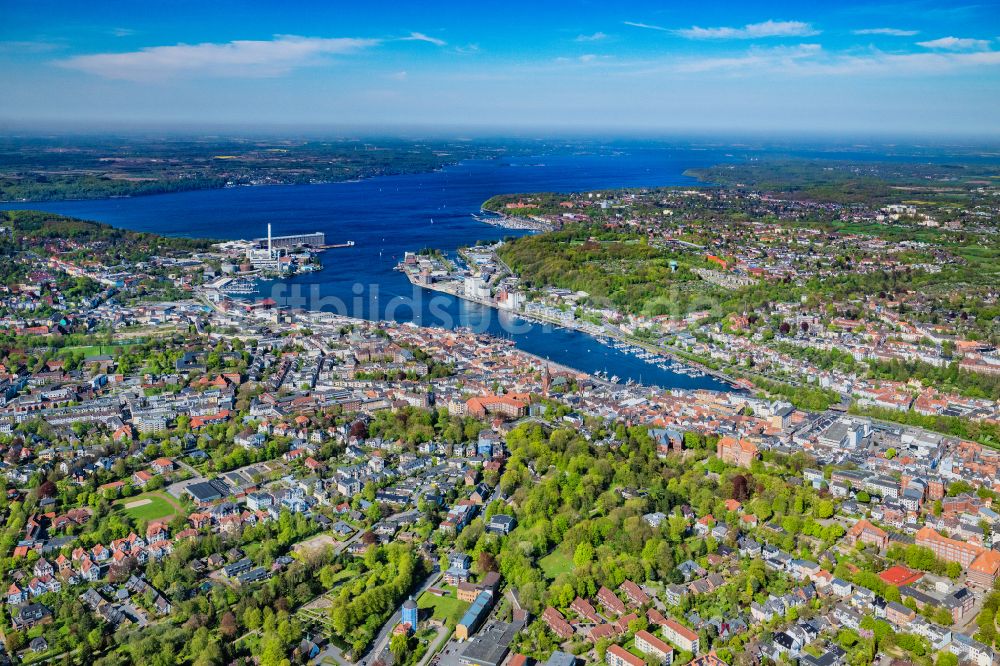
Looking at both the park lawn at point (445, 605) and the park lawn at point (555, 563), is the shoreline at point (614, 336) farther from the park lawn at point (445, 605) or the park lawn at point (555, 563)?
the park lawn at point (445, 605)

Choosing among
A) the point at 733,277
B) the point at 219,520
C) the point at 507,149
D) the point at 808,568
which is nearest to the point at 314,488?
the point at 219,520

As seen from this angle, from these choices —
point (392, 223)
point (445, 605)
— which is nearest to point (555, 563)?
Answer: point (445, 605)

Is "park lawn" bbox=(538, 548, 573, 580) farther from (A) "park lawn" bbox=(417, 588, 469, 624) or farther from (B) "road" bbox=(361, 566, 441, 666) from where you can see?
(B) "road" bbox=(361, 566, 441, 666)

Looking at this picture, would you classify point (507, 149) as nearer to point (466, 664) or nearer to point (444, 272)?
point (444, 272)

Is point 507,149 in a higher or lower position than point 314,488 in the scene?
higher

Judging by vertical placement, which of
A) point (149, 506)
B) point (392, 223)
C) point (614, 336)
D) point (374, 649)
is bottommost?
point (374, 649)

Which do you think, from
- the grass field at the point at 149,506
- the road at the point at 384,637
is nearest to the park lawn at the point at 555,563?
the road at the point at 384,637

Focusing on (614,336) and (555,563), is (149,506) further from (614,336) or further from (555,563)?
(614,336)
